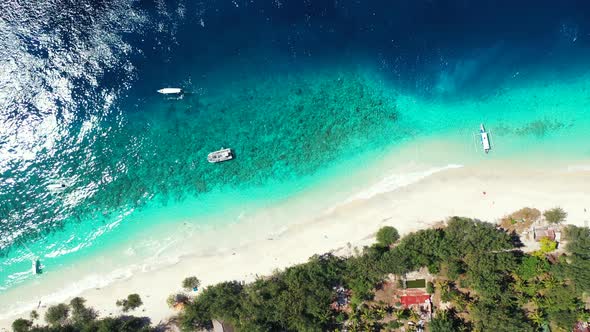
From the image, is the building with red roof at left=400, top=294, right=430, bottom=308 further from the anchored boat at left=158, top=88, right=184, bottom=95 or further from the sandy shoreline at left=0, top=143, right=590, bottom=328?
the anchored boat at left=158, top=88, right=184, bottom=95

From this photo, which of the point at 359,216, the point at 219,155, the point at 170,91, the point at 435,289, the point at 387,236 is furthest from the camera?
the point at 170,91

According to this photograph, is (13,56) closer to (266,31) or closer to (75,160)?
(75,160)

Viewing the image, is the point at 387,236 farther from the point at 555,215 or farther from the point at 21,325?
the point at 21,325

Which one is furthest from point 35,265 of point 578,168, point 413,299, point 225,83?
point 578,168

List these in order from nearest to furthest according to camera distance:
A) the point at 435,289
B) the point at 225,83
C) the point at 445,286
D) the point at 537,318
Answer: the point at 537,318 < the point at 445,286 < the point at 435,289 < the point at 225,83

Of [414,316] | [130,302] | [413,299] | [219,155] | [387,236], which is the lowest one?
[414,316]

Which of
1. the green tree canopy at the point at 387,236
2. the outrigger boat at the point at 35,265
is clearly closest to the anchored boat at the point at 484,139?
the green tree canopy at the point at 387,236

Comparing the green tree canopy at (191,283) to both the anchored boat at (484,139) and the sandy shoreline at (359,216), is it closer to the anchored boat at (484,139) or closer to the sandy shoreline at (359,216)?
the sandy shoreline at (359,216)

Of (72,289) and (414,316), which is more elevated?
(72,289)
